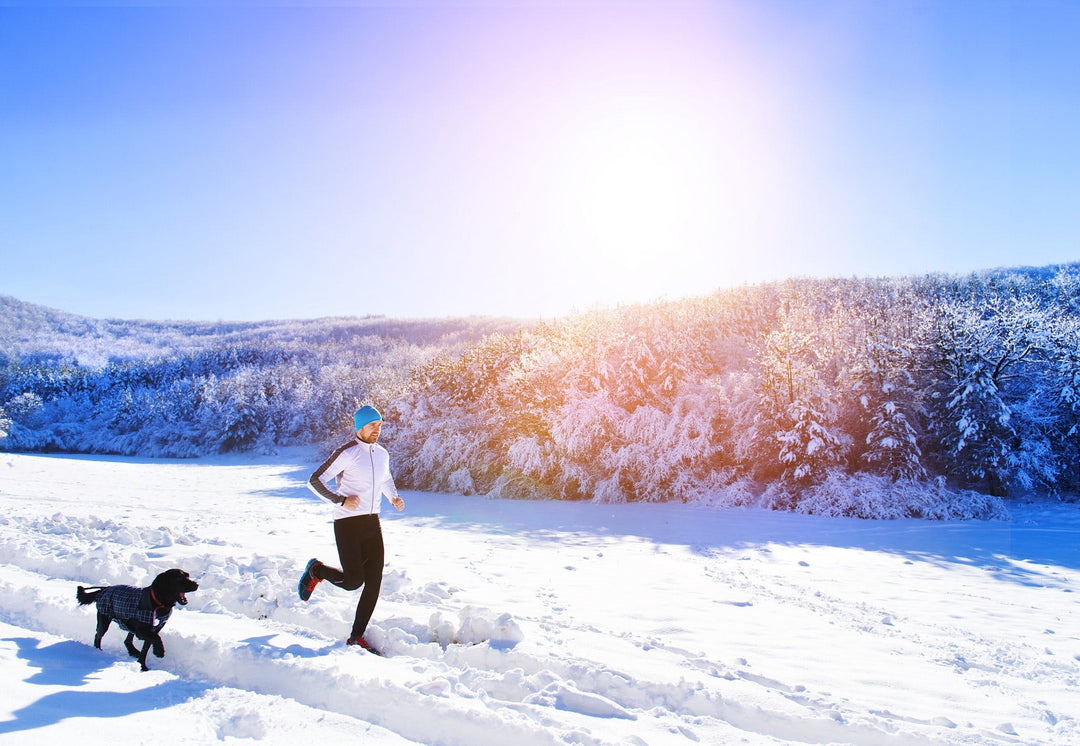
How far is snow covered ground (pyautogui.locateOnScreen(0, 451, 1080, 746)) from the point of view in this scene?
126 inches

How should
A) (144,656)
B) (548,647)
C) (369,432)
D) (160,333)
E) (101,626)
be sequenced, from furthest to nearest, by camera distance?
(160,333), (369,432), (548,647), (101,626), (144,656)

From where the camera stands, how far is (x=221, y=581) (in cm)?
558

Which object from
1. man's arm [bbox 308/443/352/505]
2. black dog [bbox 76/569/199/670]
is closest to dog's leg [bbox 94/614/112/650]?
black dog [bbox 76/569/199/670]

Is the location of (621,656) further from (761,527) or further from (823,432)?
Result: (823,432)

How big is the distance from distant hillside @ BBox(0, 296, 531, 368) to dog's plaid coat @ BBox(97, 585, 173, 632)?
306 ft

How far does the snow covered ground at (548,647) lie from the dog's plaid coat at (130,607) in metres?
0.27

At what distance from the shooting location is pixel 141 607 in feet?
12.9

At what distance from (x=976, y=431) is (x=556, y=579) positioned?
15.1m

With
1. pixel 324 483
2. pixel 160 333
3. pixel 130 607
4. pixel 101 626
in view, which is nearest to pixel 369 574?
pixel 324 483

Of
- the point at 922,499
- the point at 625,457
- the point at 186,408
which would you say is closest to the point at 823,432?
the point at 922,499

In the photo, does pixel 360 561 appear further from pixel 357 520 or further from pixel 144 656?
pixel 144 656

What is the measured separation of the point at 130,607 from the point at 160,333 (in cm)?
16264

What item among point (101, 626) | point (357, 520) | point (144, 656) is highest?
point (357, 520)

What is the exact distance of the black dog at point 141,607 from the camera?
3.94m
